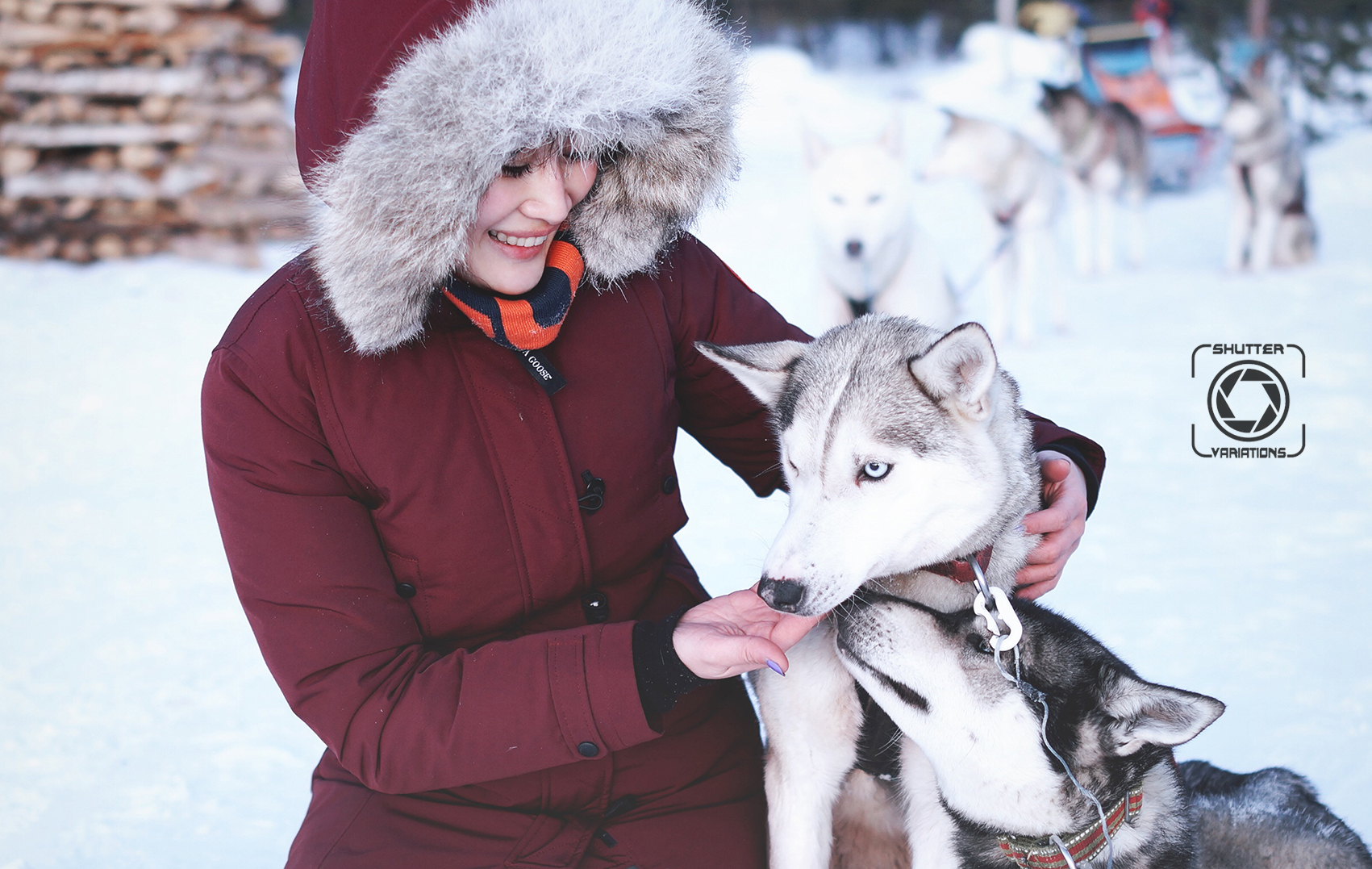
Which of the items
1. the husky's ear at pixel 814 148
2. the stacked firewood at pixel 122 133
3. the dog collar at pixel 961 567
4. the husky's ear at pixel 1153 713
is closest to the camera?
the husky's ear at pixel 1153 713

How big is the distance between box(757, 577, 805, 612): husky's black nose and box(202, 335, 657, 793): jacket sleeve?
20 centimetres

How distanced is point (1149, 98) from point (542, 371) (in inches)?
371

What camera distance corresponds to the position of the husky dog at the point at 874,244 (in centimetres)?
458

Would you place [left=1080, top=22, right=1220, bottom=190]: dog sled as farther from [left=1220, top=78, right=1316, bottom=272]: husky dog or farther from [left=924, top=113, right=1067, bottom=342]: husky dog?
[left=924, top=113, right=1067, bottom=342]: husky dog

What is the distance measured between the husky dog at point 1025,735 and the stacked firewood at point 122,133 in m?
6.09

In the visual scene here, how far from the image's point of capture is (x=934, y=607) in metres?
1.57

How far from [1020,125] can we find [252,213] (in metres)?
7.03

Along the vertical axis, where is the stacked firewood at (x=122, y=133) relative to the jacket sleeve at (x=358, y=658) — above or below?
above

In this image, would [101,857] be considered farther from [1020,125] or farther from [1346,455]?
[1020,125]

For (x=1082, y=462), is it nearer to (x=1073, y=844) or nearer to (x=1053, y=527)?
(x=1053, y=527)

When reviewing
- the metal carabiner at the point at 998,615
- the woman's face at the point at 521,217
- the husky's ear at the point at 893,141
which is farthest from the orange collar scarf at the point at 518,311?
the husky's ear at the point at 893,141

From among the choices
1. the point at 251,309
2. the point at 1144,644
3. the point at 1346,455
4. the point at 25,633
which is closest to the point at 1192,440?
the point at 1346,455

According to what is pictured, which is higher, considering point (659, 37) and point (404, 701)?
point (659, 37)

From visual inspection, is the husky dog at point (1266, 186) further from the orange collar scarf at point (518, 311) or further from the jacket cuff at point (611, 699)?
the jacket cuff at point (611, 699)
